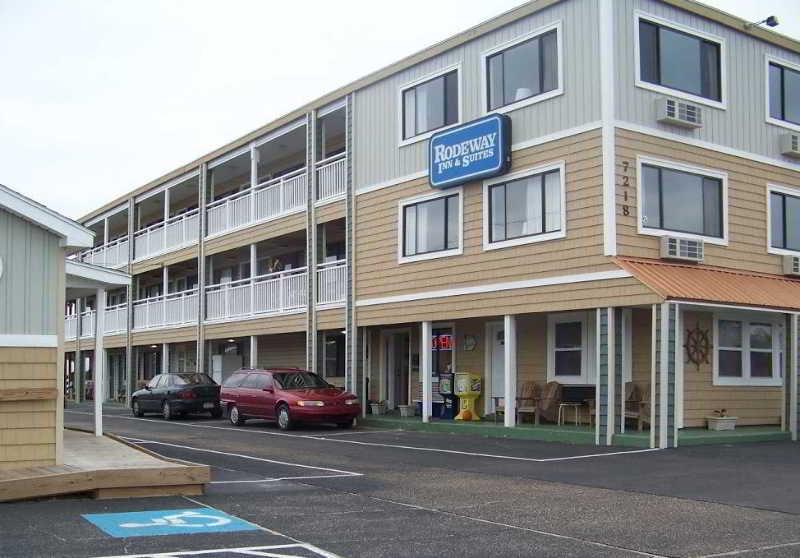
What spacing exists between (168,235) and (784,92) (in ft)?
74.9

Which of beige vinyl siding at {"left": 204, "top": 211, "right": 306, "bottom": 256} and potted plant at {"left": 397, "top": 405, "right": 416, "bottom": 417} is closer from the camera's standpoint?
potted plant at {"left": 397, "top": 405, "right": 416, "bottom": 417}

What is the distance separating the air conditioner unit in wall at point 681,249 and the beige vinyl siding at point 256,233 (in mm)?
12062

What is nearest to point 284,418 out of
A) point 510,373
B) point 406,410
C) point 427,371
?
point 406,410

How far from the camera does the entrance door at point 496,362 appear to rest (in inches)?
887

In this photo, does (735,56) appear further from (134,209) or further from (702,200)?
(134,209)

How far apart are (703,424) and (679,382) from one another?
1.38m

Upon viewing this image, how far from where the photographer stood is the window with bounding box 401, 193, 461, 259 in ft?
72.6

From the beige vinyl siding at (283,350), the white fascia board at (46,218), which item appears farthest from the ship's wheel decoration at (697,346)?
the beige vinyl siding at (283,350)

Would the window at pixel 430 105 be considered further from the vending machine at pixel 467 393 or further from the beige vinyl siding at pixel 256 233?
the vending machine at pixel 467 393

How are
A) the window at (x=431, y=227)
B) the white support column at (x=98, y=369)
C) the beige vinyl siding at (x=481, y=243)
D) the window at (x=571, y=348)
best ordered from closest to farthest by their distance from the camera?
the white support column at (x=98, y=369) → the beige vinyl siding at (x=481, y=243) → the window at (x=571, y=348) → the window at (x=431, y=227)

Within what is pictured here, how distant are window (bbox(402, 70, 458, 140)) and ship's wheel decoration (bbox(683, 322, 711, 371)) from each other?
7.07 m

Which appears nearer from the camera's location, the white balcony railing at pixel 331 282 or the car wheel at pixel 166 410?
the white balcony railing at pixel 331 282

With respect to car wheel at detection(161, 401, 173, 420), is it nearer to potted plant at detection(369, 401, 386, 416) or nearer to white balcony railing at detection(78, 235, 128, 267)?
potted plant at detection(369, 401, 386, 416)

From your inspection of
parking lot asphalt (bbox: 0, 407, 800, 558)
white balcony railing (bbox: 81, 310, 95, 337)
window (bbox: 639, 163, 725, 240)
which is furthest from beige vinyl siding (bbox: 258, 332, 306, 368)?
window (bbox: 639, 163, 725, 240)
